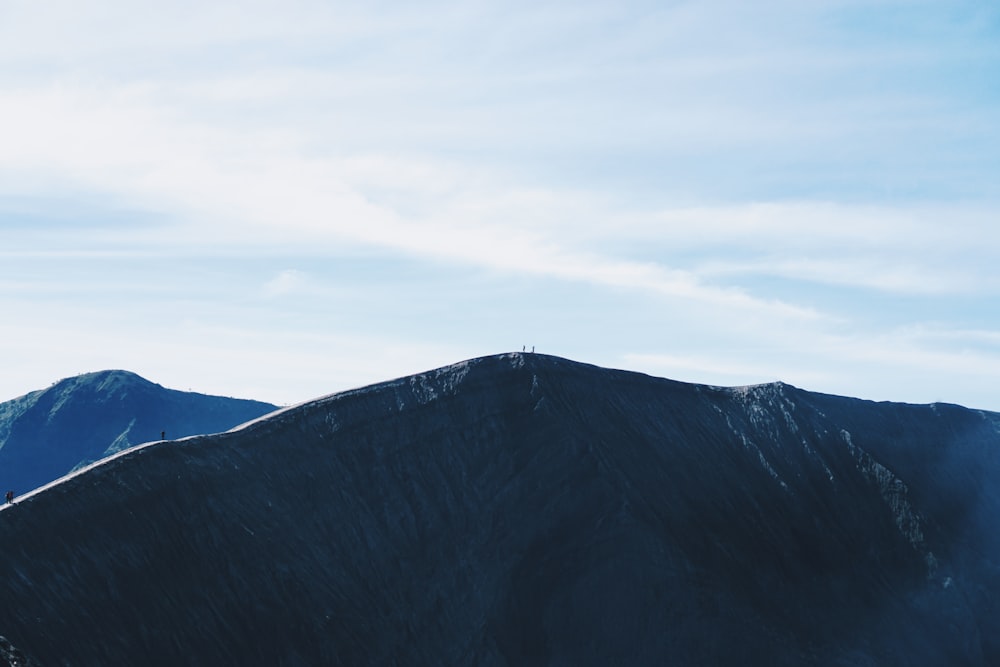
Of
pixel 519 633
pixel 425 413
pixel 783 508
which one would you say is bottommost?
pixel 519 633

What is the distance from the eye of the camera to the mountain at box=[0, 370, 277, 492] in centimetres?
15025

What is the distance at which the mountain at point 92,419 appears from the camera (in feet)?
493

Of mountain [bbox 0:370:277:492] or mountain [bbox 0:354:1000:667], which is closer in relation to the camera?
mountain [bbox 0:354:1000:667]

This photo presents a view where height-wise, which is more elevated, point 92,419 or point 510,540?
point 92,419

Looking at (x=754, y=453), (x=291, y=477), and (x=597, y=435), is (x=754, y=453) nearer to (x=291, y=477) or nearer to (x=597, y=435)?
(x=597, y=435)

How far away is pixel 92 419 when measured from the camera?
519ft

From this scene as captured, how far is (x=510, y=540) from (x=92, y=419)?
4245 inches

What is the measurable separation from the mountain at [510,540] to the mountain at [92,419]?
301 feet

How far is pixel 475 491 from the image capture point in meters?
65.9

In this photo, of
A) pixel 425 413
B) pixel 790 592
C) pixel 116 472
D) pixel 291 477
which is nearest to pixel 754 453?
pixel 790 592

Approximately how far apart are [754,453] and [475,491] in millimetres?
21604

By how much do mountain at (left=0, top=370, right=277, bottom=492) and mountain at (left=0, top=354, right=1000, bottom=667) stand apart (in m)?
91.8

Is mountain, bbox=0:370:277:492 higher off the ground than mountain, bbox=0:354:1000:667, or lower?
higher

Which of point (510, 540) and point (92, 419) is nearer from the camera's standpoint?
point (510, 540)
